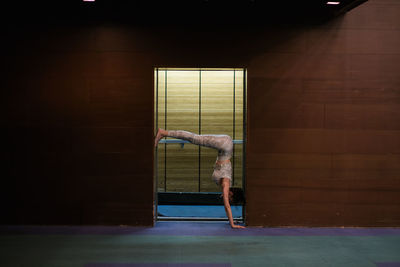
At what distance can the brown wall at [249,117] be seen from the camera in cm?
693

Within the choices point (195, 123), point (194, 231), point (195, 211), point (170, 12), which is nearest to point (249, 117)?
point (194, 231)

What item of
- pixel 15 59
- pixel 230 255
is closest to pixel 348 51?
pixel 230 255

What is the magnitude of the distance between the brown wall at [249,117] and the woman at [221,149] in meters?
0.36

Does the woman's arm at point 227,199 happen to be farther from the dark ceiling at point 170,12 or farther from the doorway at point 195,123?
the dark ceiling at point 170,12

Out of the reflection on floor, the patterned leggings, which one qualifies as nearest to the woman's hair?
the patterned leggings

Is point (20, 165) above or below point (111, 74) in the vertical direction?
below

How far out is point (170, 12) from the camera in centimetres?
694

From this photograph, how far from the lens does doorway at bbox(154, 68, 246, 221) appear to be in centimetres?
915

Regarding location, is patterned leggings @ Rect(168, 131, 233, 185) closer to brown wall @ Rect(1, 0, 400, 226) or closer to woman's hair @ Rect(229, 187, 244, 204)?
woman's hair @ Rect(229, 187, 244, 204)

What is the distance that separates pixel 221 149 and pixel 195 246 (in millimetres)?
1894

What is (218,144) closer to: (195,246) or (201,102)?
(195,246)

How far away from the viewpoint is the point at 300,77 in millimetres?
7000

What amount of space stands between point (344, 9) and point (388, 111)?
1989 mm

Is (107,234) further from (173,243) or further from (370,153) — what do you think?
(370,153)
